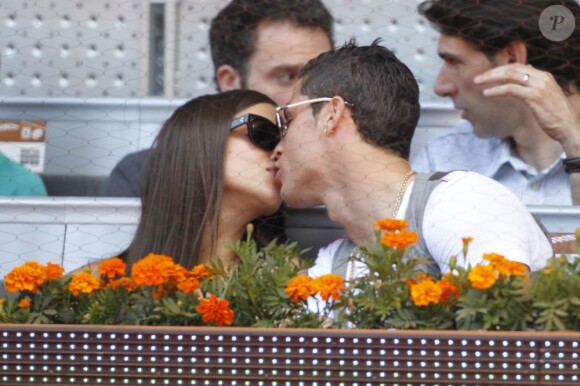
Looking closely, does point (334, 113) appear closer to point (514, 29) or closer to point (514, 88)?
point (514, 88)

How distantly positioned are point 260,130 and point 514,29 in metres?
0.70

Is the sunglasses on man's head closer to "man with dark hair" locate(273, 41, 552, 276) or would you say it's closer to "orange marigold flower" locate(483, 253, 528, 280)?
"man with dark hair" locate(273, 41, 552, 276)

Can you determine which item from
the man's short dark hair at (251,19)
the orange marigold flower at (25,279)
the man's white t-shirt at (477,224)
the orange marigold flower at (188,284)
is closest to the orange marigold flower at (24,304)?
the orange marigold flower at (25,279)

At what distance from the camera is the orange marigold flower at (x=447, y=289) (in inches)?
72.2

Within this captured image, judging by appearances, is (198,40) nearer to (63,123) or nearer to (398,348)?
(63,123)

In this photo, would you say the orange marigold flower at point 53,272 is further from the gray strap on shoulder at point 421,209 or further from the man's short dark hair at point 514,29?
the man's short dark hair at point 514,29

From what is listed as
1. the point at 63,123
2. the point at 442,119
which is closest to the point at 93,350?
the point at 63,123

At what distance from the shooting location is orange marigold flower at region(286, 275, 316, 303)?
6.17 ft

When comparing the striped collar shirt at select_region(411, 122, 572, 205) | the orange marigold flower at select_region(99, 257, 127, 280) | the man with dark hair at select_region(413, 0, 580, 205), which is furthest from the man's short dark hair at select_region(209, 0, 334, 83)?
the orange marigold flower at select_region(99, 257, 127, 280)

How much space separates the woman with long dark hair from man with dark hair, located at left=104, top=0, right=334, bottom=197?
411mm

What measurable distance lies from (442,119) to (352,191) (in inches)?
36.9

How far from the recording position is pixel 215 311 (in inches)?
73.2

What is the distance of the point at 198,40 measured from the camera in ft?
11.1

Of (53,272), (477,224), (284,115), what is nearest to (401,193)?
(477,224)
